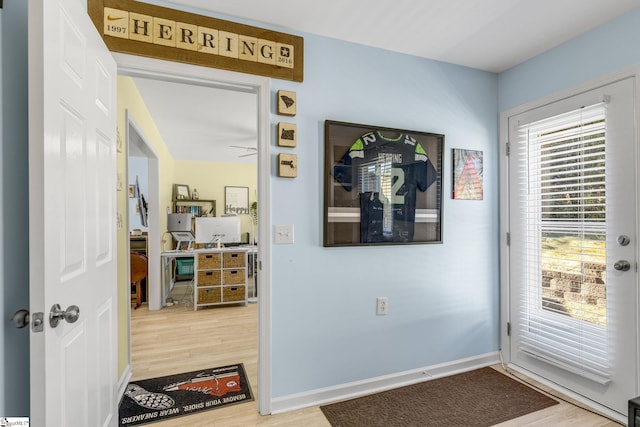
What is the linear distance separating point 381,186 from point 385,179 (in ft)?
0.20

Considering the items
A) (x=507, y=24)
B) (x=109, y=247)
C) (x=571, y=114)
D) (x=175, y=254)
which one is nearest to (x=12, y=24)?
(x=109, y=247)

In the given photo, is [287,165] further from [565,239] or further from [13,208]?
[565,239]

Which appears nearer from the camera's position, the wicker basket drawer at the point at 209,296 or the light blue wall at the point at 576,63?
the light blue wall at the point at 576,63

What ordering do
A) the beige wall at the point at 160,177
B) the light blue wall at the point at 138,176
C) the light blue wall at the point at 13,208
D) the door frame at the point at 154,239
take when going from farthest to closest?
the light blue wall at the point at 138,176
the door frame at the point at 154,239
the beige wall at the point at 160,177
the light blue wall at the point at 13,208

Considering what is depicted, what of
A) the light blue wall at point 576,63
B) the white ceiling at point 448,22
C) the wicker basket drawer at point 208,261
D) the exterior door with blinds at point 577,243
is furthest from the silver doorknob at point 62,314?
the wicker basket drawer at point 208,261

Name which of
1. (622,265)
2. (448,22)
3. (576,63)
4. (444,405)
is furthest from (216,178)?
(622,265)

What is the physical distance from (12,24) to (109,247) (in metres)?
0.98

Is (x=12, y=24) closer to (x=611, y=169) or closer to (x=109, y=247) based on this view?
(x=109, y=247)

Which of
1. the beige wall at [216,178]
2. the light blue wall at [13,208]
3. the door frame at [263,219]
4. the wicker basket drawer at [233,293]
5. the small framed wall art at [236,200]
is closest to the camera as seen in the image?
the light blue wall at [13,208]

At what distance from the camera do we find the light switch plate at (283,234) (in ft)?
6.73

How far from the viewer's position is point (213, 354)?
9.46 feet

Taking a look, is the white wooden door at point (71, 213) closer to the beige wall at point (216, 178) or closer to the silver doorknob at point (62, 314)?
the silver doorknob at point (62, 314)

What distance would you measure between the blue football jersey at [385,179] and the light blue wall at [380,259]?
14 centimetres

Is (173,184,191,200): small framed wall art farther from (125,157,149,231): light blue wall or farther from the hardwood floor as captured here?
the hardwood floor
